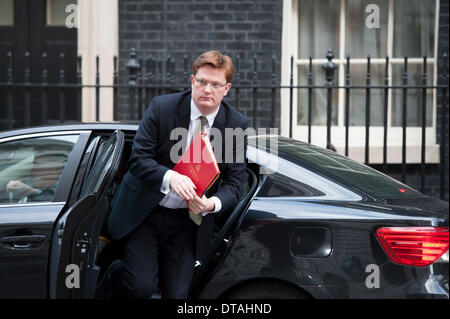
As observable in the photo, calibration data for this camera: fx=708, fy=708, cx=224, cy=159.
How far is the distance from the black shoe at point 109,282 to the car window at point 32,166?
55 centimetres

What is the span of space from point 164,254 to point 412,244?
1.30 metres

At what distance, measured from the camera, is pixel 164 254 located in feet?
12.5

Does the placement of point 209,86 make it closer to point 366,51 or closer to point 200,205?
point 200,205

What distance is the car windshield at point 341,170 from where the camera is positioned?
377 cm

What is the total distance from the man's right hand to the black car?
314 millimetres

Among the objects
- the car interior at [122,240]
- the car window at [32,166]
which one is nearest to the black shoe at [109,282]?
the car interior at [122,240]

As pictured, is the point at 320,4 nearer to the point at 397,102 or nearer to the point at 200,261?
the point at 397,102

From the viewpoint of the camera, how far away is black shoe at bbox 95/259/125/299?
4.12 m

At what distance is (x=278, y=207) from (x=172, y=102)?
0.77 metres

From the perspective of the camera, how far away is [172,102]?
3.66 meters
